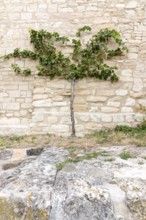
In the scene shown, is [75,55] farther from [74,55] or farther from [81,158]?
[81,158]

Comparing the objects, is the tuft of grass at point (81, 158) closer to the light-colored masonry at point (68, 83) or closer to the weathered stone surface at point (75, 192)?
the weathered stone surface at point (75, 192)

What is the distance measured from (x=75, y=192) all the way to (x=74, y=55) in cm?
387

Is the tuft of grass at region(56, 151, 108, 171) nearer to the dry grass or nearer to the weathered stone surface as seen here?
the weathered stone surface

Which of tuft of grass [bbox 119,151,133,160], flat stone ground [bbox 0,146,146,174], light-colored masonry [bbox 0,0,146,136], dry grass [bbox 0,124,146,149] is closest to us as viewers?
flat stone ground [bbox 0,146,146,174]

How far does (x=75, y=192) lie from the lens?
10.7 ft

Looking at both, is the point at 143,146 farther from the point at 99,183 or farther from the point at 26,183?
the point at 26,183

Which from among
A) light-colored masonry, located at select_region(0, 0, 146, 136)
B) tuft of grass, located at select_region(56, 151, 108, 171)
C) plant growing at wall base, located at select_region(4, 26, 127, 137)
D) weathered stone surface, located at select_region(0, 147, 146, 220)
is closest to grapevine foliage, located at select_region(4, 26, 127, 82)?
plant growing at wall base, located at select_region(4, 26, 127, 137)

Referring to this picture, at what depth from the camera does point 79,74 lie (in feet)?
21.0

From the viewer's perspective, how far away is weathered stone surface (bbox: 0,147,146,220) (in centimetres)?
313

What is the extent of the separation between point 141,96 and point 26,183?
11.9ft

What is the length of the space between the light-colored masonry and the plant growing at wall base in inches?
5.7

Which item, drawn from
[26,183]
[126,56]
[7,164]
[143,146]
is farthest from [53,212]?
[126,56]

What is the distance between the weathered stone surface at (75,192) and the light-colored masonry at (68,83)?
2.37 meters

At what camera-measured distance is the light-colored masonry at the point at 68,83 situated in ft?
20.9
